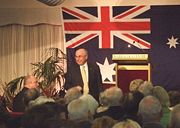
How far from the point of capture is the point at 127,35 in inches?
293

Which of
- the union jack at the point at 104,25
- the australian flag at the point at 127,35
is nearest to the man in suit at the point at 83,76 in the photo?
the australian flag at the point at 127,35

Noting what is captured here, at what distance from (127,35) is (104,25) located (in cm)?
42

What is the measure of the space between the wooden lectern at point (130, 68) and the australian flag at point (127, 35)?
28.4 inches

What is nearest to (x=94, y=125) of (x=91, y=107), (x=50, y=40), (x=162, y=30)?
(x=91, y=107)

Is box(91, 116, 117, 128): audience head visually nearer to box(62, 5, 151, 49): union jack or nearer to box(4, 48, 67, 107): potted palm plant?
box(4, 48, 67, 107): potted palm plant

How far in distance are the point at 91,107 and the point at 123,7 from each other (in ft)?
15.2

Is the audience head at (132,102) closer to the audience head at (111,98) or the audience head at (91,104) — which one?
the audience head at (111,98)

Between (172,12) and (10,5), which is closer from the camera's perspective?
(172,12)

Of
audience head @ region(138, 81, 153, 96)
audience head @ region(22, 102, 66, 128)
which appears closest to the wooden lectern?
audience head @ region(138, 81, 153, 96)

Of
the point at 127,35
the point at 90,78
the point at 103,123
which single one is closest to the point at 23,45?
the point at 127,35

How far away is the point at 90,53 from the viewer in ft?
24.8

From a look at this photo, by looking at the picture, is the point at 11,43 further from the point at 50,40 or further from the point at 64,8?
the point at 64,8

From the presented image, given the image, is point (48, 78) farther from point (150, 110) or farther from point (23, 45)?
point (150, 110)

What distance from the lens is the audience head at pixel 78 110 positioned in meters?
2.81
